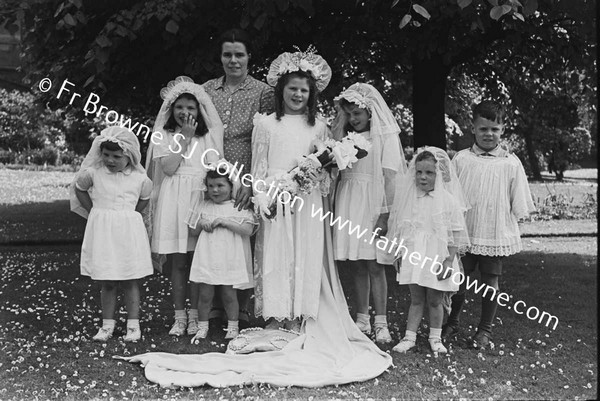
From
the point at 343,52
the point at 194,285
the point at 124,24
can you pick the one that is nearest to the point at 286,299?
the point at 194,285

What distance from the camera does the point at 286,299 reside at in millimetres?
5141

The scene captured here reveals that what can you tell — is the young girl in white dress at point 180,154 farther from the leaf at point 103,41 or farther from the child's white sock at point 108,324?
the leaf at point 103,41

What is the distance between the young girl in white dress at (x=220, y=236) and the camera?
206 inches

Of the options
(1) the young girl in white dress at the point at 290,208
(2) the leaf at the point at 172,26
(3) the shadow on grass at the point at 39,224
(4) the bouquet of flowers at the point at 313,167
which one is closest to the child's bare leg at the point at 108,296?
(1) the young girl in white dress at the point at 290,208

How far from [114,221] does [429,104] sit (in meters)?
4.79

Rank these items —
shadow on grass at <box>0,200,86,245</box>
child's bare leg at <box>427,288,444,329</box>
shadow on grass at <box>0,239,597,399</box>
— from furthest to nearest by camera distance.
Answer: shadow on grass at <box>0,200,86,245</box>, child's bare leg at <box>427,288,444,329</box>, shadow on grass at <box>0,239,597,399</box>

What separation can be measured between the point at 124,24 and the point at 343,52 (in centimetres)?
289

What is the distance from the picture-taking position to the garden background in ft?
14.8

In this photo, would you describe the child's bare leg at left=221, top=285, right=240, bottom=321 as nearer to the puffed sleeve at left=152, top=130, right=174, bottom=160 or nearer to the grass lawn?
the grass lawn

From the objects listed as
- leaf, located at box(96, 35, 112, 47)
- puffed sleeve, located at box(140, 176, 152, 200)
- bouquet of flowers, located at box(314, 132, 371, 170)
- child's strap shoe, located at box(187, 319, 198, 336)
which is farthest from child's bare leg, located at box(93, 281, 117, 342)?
leaf, located at box(96, 35, 112, 47)

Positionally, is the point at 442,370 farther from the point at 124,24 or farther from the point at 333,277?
the point at 124,24

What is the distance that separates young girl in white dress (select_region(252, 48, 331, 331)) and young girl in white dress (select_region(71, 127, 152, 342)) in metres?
0.96

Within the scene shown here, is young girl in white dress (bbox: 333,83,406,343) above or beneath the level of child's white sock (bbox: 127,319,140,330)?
above

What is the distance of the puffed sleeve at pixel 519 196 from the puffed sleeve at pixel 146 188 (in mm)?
2830
